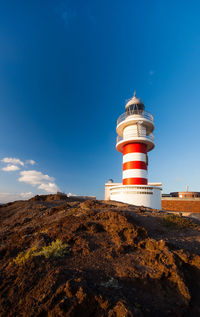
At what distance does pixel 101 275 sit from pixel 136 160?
13089 mm

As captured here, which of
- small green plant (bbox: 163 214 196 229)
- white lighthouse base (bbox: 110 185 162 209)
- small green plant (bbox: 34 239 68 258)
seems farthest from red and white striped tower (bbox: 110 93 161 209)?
small green plant (bbox: 34 239 68 258)

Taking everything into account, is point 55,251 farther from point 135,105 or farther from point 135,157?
point 135,105

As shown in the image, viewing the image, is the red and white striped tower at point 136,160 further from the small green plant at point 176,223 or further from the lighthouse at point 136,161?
the small green plant at point 176,223

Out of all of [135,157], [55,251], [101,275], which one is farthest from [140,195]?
[101,275]

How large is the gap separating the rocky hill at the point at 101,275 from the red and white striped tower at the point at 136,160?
8.57 meters

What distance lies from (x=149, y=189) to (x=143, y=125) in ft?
22.7

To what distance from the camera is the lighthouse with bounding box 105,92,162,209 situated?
14117mm

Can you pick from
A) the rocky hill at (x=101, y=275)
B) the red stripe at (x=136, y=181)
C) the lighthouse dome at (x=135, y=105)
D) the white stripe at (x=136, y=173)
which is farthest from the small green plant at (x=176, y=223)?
the lighthouse dome at (x=135, y=105)

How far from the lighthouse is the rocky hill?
858cm

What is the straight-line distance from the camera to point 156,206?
1448 cm

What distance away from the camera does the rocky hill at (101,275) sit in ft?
8.37

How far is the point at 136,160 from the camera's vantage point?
15.7 m

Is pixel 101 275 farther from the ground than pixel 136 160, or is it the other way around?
pixel 136 160

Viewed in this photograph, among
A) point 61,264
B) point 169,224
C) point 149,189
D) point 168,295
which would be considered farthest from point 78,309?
point 149,189
